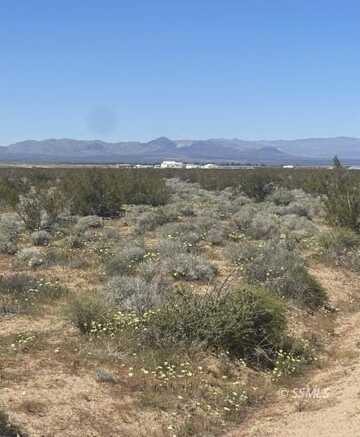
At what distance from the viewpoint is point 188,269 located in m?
13.3

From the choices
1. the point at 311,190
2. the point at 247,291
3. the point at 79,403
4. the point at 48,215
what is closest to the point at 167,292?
the point at 247,291

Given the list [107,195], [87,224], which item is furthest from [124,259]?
[107,195]

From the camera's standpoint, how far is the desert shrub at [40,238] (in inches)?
658

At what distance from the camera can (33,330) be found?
9.50m

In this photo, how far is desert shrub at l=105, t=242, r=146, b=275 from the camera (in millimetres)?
13172

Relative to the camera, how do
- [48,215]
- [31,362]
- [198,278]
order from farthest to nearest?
1. [48,215]
2. [198,278]
3. [31,362]

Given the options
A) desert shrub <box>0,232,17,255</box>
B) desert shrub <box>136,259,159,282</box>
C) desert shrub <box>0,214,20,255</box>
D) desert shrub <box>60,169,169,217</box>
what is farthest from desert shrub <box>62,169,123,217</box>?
desert shrub <box>136,259,159,282</box>

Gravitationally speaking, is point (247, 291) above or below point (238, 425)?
above

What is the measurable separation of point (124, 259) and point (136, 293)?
3.26 metres

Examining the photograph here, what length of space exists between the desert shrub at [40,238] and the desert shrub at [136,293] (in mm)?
5901

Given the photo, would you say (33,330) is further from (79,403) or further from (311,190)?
(311,190)

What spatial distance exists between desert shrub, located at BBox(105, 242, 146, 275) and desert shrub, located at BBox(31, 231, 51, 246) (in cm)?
268

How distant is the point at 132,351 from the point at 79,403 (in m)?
1.63

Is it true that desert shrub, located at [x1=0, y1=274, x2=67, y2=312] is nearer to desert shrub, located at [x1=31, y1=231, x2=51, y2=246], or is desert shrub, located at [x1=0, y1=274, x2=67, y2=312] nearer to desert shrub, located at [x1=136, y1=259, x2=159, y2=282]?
desert shrub, located at [x1=136, y1=259, x2=159, y2=282]
